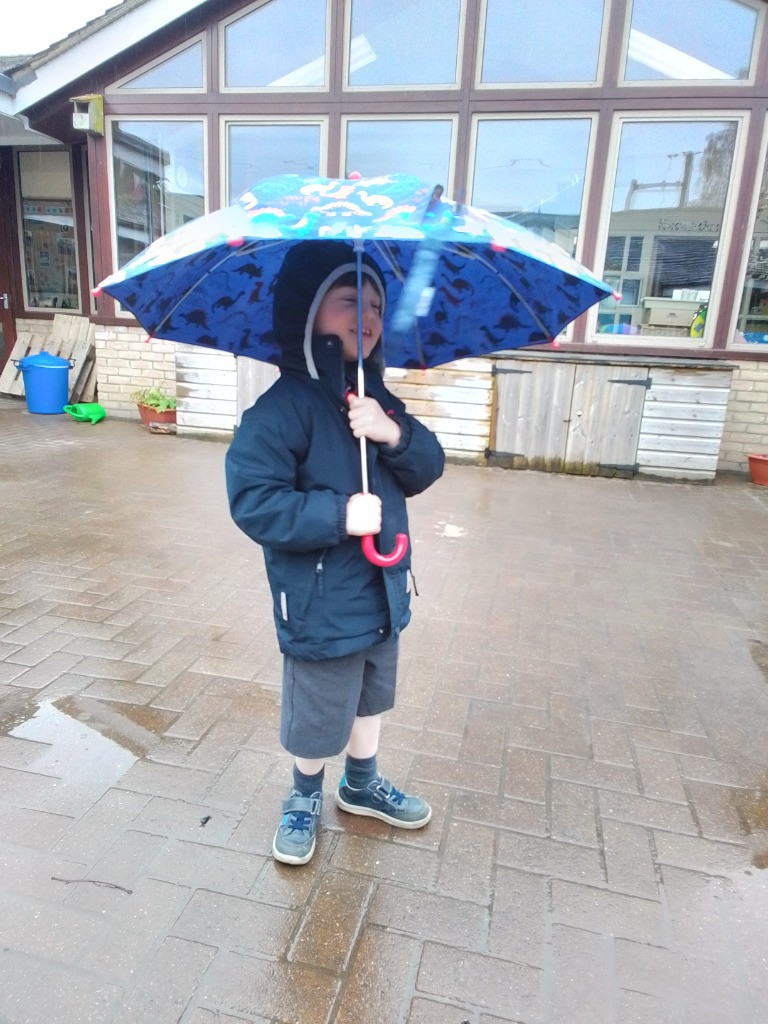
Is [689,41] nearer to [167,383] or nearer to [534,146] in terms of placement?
[534,146]

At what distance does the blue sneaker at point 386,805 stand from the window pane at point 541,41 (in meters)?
7.21

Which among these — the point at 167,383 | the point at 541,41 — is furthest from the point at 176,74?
the point at 541,41

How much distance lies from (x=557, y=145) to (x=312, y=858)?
23.8 ft

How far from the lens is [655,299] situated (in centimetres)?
725

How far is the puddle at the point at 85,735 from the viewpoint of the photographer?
7.47 feet

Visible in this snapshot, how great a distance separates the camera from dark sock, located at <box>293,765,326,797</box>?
2059 mm

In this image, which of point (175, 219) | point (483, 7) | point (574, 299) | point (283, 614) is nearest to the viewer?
point (283, 614)

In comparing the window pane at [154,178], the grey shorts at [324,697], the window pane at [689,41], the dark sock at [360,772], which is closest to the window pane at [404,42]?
the window pane at [689,41]

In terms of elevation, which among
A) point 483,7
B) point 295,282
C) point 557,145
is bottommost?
point 295,282

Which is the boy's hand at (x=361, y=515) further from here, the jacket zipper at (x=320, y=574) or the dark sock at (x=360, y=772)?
the dark sock at (x=360, y=772)

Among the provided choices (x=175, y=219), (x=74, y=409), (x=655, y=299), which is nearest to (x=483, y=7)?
(x=655, y=299)

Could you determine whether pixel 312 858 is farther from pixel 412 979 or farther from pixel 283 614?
pixel 283 614

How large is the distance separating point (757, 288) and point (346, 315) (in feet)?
22.9

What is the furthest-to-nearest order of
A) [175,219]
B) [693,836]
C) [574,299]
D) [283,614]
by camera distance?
[175,219], [693,836], [574,299], [283,614]
